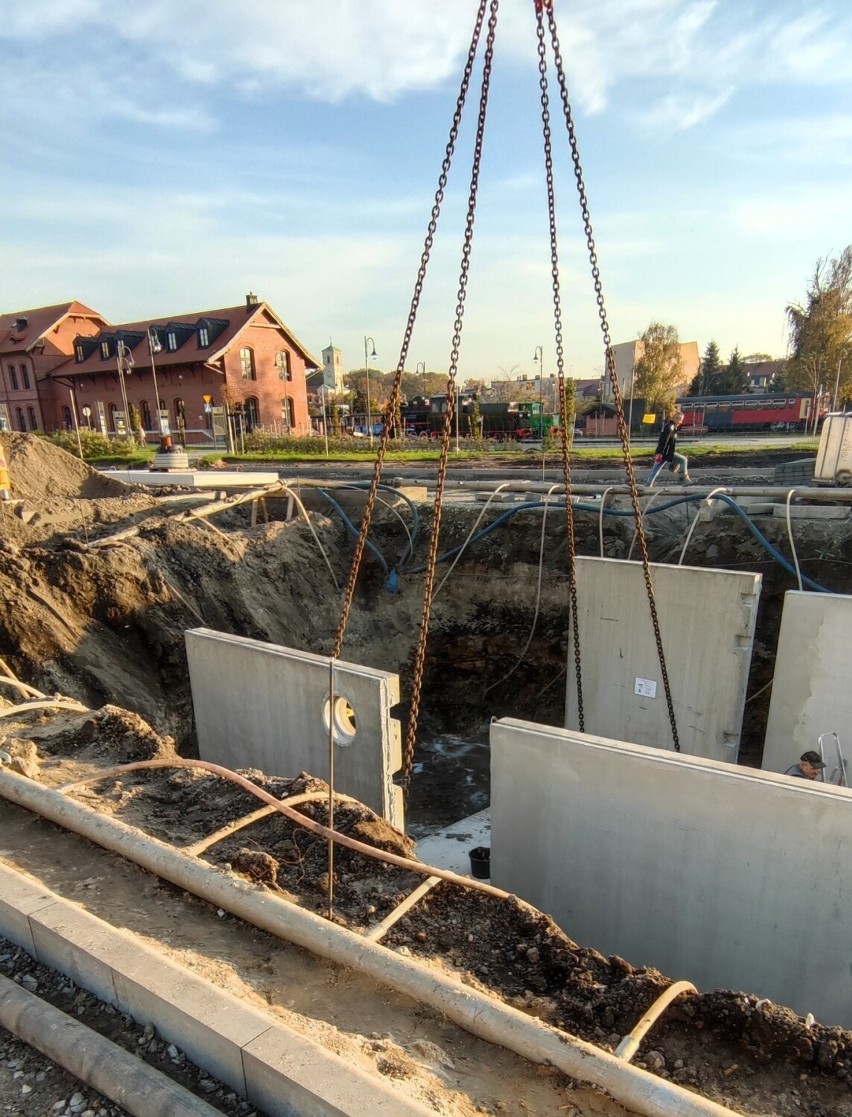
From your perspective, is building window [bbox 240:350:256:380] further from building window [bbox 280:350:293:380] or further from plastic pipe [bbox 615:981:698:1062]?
plastic pipe [bbox 615:981:698:1062]

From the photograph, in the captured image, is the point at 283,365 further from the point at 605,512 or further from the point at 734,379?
the point at 734,379

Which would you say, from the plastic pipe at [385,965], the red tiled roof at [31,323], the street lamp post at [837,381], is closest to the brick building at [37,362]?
the red tiled roof at [31,323]

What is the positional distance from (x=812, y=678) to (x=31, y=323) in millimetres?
47618

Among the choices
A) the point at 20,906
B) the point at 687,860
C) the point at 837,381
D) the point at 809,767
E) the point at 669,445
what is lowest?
the point at 809,767

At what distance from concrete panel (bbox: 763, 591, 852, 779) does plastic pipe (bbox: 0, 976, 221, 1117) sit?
5.57 metres

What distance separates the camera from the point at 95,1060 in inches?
81.8

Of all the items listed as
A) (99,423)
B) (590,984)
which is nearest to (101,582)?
(590,984)

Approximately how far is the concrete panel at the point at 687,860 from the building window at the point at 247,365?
34.5 meters

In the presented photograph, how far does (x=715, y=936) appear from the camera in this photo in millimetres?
3896

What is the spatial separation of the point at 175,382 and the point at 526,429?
19.1 meters

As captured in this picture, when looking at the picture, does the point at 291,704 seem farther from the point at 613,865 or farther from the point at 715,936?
the point at 715,936

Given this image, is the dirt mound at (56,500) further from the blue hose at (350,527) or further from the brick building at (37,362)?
the brick building at (37,362)

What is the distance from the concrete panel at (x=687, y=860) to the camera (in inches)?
142

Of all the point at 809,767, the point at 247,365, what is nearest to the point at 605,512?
the point at 809,767
